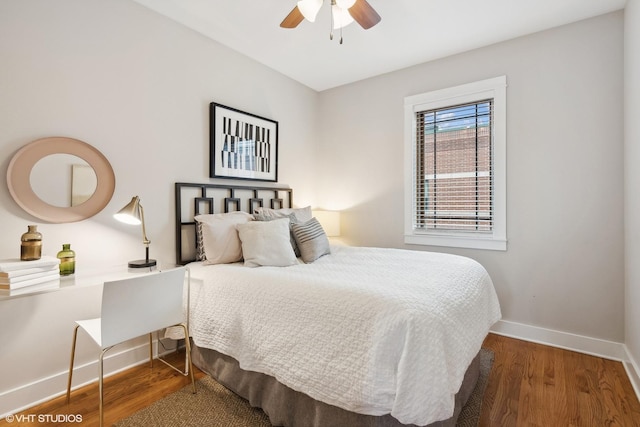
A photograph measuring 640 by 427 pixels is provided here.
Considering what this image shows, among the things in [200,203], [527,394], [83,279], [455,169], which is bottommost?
[527,394]

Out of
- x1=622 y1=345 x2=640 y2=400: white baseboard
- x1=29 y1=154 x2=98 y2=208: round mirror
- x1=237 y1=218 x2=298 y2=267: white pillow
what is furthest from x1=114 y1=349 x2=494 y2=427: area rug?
x1=29 y1=154 x2=98 y2=208: round mirror

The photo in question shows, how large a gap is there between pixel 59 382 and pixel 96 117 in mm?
1684

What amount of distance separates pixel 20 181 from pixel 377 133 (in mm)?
3041

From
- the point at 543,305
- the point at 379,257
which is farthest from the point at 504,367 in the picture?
the point at 379,257

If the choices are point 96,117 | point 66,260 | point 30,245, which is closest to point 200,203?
point 96,117

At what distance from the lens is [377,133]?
3.54m

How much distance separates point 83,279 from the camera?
1705 millimetres

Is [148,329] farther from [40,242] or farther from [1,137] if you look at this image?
[1,137]

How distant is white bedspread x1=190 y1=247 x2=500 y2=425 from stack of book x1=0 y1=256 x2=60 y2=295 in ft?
2.43

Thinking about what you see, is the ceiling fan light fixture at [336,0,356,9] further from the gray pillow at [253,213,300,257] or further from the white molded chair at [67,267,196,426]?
the white molded chair at [67,267,196,426]

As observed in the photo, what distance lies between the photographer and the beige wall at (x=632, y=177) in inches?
77.8

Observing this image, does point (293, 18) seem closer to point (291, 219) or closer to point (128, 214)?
point (291, 219)

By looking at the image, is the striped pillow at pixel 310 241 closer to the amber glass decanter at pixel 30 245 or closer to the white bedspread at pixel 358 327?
the white bedspread at pixel 358 327

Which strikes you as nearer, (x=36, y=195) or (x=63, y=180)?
(x=36, y=195)
